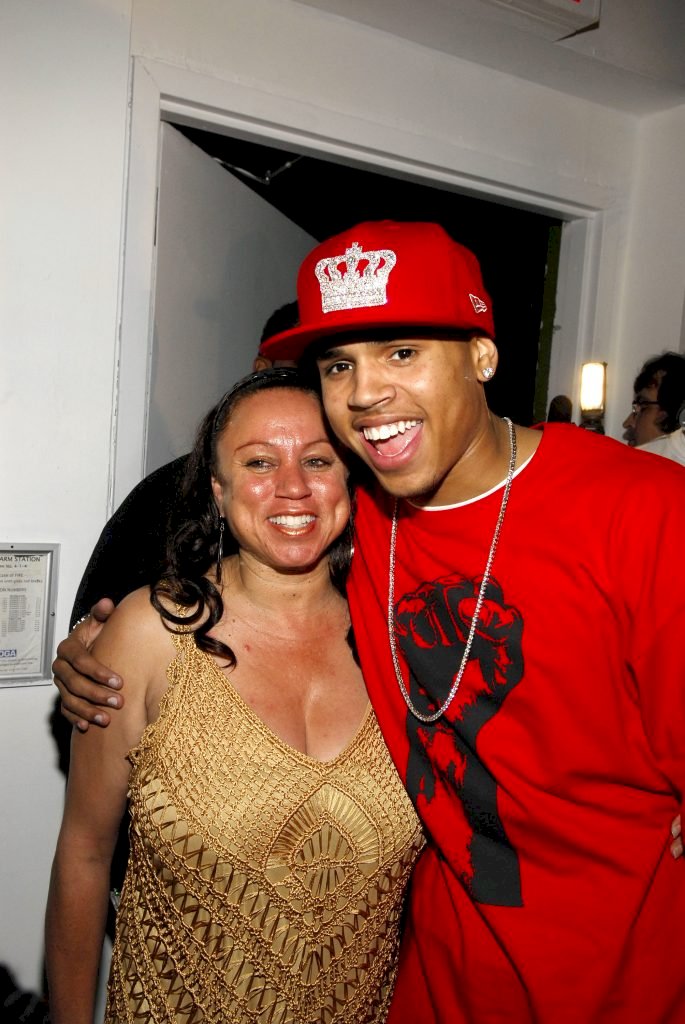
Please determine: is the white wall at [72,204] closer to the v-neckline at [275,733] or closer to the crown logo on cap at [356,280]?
the v-neckline at [275,733]

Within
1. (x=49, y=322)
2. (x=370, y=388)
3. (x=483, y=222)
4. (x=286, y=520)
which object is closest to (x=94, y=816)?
(x=286, y=520)

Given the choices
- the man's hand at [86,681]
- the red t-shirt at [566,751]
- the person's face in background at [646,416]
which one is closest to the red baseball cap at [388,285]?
the red t-shirt at [566,751]

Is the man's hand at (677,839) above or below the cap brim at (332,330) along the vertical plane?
below

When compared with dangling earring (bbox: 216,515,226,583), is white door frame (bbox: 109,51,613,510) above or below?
above

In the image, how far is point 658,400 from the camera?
2.80 metres

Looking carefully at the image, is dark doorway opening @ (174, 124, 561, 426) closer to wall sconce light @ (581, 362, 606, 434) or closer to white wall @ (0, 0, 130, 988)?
wall sconce light @ (581, 362, 606, 434)

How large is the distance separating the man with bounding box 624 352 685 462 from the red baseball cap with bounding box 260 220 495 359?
1.52 metres

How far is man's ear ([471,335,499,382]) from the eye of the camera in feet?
4.67

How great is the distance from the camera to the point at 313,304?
4.46ft

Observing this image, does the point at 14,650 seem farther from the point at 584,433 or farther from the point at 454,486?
the point at 584,433

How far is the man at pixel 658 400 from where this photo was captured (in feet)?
8.97

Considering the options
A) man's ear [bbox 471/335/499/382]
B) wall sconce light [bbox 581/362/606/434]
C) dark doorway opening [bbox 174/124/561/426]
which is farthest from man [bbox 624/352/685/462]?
man's ear [bbox 471/335/499/382]

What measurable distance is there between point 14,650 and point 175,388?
861 mm

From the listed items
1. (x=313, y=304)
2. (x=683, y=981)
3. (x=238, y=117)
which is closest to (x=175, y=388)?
(x=238, y=117)
